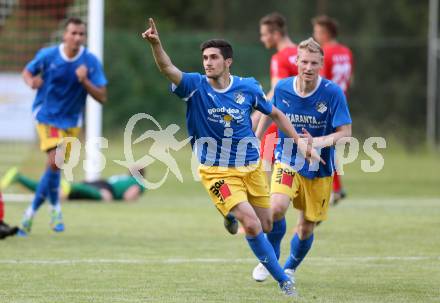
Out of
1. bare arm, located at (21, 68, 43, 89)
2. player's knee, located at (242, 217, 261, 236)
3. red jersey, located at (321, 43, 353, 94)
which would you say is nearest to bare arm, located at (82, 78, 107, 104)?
bare arm, located at (21, 68, 43, 89)

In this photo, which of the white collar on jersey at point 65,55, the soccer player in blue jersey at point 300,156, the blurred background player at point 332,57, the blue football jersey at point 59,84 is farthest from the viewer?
the blurred background player at point 332,57

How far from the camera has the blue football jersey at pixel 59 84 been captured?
1084 cm

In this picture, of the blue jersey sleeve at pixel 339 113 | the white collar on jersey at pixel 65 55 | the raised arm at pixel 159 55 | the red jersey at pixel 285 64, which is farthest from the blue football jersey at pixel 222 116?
the white collar on jersey at pixel 65 55

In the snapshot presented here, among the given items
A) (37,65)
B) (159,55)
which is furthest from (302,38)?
(159,55)

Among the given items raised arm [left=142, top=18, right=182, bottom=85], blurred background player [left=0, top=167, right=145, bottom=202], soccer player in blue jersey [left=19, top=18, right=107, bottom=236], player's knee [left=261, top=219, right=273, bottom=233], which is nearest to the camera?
raised arm [left=142, top=18, right=182, bottom=85]

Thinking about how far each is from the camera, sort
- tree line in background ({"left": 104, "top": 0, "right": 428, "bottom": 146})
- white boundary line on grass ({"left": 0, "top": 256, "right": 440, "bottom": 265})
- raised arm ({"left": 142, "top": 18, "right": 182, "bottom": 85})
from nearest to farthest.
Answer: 1. raised arm ({"left": 142, "top": 18, "right": 182, "bottom": 85})
2. white boundary line on grass ({"left": 0, "top": 256, "right": 440, "bottom": 265})
3. tree line in background ({"left": 104, "top": 0, "right": 428, "bottom": 146})

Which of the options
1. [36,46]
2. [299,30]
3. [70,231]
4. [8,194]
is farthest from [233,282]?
[299,30]

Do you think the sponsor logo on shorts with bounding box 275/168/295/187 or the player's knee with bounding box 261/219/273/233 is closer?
the player's knee with bounding box 261/219/273/233

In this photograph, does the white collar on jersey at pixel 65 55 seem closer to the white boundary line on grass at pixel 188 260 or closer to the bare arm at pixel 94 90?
the bare arm at pixel 94 90

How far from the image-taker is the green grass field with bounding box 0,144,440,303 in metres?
7.00

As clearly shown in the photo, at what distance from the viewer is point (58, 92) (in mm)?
10969

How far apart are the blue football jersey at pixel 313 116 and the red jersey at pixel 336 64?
4638 millimetres

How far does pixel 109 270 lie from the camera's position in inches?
314

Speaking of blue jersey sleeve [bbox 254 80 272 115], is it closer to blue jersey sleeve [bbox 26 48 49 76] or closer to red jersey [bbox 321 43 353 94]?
blue jersey sleeve [bbox 26 48 49 76]
